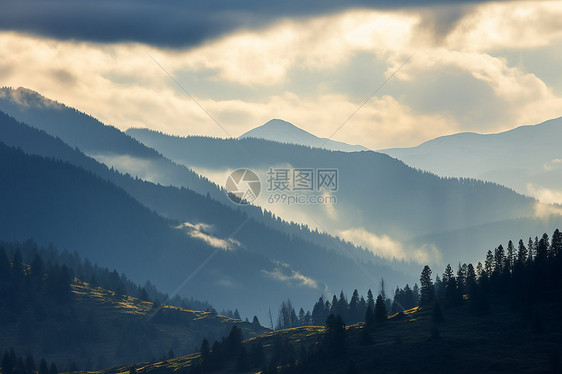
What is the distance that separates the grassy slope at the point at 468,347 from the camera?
165 meters

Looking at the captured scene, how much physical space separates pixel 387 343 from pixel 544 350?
124 feet

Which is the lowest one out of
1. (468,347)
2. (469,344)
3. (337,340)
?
(468,347)

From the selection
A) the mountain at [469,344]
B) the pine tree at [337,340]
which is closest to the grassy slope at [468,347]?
the mountain at [469,344]

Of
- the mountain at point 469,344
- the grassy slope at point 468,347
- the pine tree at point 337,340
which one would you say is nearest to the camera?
the grassy slope at point 468,347

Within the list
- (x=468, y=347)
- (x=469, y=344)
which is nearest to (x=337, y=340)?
(x=469, y=344)

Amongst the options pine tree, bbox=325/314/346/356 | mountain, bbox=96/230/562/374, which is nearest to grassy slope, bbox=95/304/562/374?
mountain, bbox=96/230/562/374

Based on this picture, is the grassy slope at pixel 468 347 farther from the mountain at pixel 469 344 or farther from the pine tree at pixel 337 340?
the pine tree at pixel 337 340

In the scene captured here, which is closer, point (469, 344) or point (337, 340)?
point (469, 344)

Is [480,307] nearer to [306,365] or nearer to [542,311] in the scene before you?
[542,311]

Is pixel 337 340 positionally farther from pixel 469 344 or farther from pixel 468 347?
pixel 468 347

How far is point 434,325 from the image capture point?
197m

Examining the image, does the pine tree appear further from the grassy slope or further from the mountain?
the grassy slope

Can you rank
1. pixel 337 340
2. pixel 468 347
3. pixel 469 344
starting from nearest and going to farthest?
pixel 468 347
pixel 469 344
pixel 337 340

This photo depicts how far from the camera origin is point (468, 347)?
17700cm
